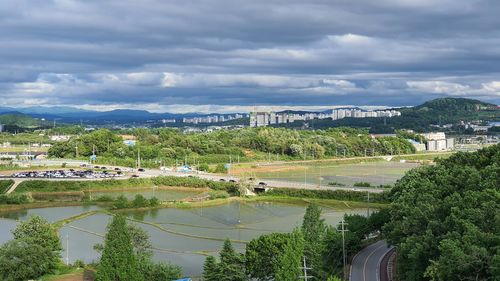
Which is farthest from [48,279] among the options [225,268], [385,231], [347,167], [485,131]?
[485,131]

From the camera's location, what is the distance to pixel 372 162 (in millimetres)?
101312

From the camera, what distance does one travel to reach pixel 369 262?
2678 centimetres

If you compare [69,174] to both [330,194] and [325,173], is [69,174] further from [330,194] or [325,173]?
[325,173]

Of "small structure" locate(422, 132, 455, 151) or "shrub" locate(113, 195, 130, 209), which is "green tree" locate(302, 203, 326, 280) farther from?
"small structure" locate(422, 132, 455, 151)

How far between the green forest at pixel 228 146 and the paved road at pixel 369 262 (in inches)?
2084

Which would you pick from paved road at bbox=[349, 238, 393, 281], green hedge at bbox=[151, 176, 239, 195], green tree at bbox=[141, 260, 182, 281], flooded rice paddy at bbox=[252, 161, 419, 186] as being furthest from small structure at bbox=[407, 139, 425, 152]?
green tree at bbox=[141, 260, 182, 281]

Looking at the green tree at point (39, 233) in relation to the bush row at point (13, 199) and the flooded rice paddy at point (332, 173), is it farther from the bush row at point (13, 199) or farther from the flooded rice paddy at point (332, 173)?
the flooded rice paddy at point (332, 173)

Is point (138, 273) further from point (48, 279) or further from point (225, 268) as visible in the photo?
point (48, 279)

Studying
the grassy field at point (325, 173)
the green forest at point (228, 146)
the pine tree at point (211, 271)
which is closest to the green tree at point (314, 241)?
the pine tree at point (211, 271)

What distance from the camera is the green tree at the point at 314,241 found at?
22984 mm

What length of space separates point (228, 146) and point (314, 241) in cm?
7567

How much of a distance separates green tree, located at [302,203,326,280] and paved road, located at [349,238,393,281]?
1712 mm

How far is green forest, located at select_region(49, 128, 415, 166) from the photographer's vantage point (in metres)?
87.6

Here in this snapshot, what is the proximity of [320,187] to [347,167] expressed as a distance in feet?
111
